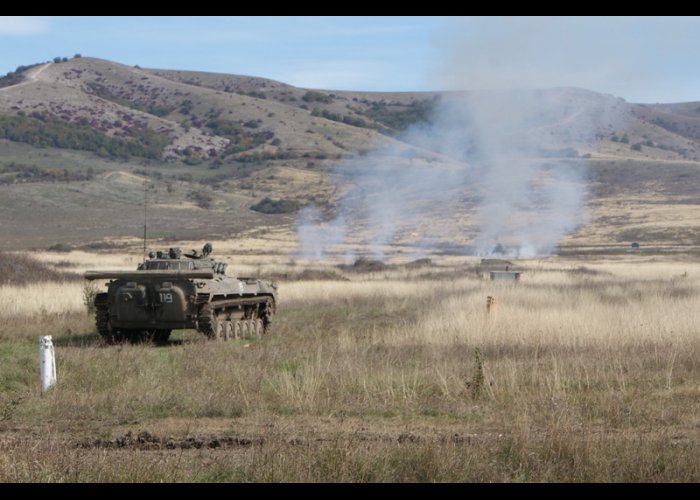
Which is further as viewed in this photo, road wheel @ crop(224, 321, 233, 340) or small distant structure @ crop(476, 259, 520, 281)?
small distant structure @ crop(476, 259, 520, 281)

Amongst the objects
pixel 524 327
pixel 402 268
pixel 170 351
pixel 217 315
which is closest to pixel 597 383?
pixel 524 327

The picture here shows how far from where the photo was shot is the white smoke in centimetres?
5981

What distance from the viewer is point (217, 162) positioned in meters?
111

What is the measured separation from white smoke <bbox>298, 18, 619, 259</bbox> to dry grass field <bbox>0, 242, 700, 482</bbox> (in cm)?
3537

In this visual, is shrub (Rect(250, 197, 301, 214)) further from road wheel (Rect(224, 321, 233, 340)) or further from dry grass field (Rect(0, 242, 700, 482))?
road wheel (Rect(224, 321, 233, 340))

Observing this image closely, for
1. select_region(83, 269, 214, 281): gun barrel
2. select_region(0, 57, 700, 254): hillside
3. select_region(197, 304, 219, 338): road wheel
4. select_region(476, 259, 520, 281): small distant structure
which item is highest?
select_region(0, 57, 700, 254): hillside

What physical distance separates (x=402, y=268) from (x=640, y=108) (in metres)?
129

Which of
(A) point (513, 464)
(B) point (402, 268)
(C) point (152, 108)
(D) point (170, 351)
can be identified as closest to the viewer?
(A) point (513, 464)

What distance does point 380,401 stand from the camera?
10656 millimetres

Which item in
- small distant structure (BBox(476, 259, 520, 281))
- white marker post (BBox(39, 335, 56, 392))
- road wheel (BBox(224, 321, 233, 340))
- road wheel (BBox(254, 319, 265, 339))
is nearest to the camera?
white marker post (BBox(39, 335, 56, 392))

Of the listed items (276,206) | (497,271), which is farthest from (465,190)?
(497,271)

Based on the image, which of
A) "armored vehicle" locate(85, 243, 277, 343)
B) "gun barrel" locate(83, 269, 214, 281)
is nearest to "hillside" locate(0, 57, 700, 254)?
"armored vehicle" locate(85, 243, 277, 343)

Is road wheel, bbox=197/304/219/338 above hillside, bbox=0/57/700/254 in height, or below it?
below
